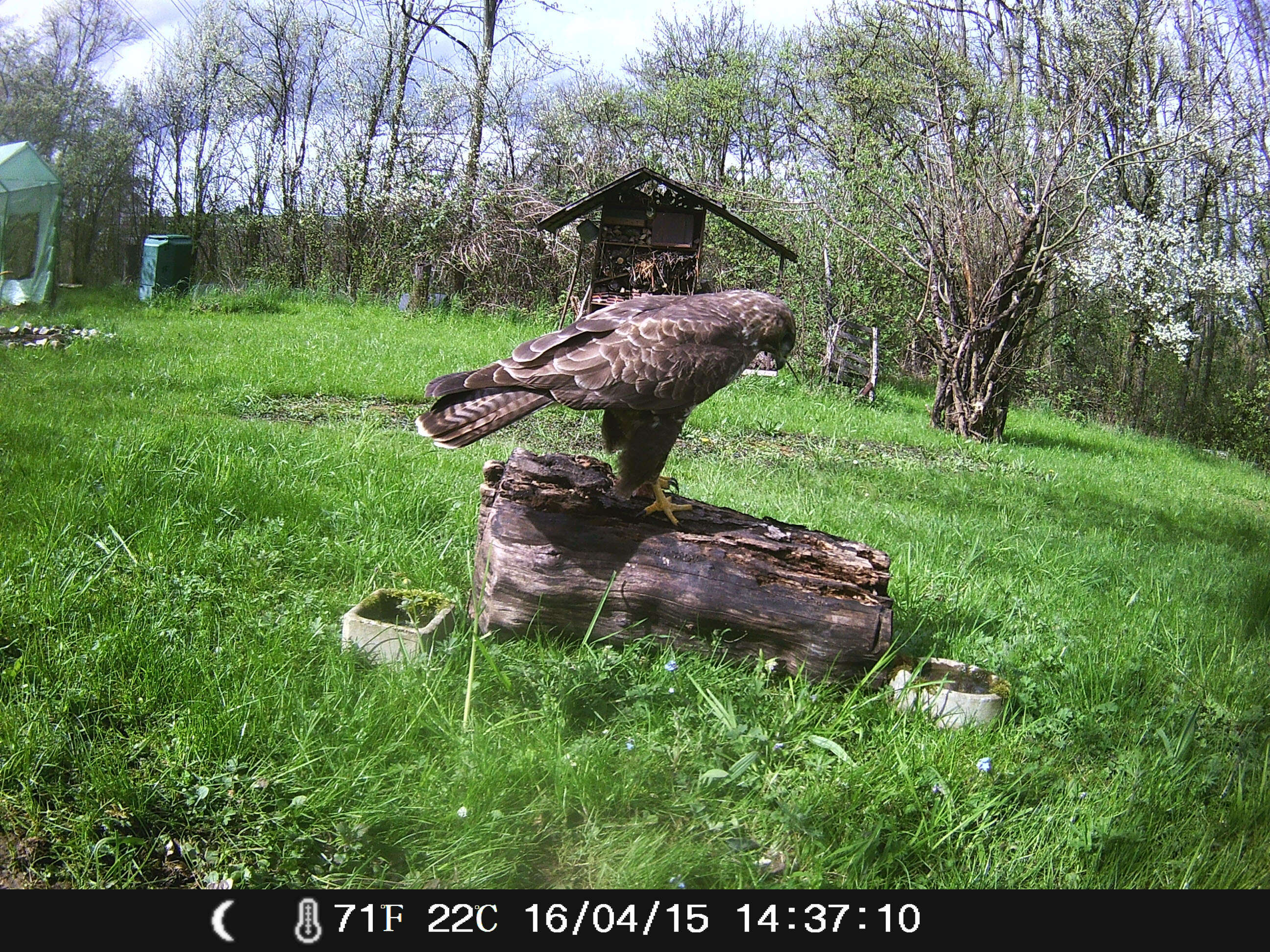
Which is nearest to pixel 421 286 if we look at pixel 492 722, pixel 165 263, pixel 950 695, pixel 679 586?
pixel 165 263

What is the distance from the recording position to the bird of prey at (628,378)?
8.55 feet

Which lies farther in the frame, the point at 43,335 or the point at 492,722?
the point at 43,335

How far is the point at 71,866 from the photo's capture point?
1.73 metres

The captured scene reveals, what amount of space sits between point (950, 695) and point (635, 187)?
306 inches

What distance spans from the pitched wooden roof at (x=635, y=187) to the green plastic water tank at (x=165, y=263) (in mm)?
8710

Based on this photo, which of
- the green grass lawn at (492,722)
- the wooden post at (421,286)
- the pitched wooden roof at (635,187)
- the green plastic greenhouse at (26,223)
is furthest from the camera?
the wooden post at (421,286)

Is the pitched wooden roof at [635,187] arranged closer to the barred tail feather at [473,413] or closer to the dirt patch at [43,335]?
the dirt patch at [43,335]

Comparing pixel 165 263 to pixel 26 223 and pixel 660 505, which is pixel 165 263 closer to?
pixel 26 223

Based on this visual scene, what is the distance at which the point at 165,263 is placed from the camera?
14.0 meters

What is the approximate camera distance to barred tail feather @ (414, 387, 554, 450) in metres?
2.49
